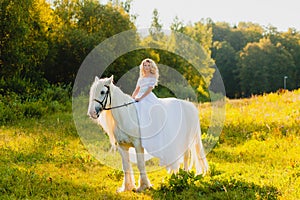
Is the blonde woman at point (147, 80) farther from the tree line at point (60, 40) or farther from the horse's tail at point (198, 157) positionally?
the tree line at point (60, 40)

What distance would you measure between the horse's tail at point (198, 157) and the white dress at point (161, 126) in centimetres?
48

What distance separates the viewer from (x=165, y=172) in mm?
8836

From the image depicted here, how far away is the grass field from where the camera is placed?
6.83m

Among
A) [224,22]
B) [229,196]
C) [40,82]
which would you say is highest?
[224,22]

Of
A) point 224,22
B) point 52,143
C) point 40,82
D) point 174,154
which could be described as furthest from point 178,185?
point 224,22

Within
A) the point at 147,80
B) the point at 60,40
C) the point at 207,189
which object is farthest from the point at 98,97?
the point at 60,40

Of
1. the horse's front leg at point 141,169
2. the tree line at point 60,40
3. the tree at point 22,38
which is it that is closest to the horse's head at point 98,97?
the horse's front leg at point 141,169

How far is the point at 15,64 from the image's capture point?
61.5 feet

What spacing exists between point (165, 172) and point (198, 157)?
1.05 m

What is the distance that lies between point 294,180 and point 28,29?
15.1 meters

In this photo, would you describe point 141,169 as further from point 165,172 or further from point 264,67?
point 264,67

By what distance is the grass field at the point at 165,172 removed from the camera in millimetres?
6828

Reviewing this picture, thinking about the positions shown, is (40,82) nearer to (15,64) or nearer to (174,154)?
(15,64)

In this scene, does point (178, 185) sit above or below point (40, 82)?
below
